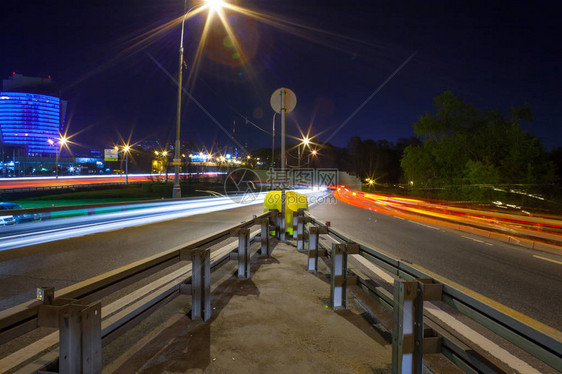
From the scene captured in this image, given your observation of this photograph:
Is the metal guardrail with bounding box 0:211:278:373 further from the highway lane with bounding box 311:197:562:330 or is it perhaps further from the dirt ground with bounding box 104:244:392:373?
the highway lane with bounding box 311:197:562:330

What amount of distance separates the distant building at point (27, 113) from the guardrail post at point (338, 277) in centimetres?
20686

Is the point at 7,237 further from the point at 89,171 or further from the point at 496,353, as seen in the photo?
the point at 89,171

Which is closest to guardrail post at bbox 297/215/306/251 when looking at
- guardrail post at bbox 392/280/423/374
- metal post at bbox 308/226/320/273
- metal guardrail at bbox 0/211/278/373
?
metal post at bbox 308/226/320/273

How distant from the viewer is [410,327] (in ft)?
8.27

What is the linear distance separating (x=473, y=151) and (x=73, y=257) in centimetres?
3443

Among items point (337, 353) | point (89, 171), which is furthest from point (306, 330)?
point (89, 171)

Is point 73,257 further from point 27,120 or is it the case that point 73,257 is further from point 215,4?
point 27,120

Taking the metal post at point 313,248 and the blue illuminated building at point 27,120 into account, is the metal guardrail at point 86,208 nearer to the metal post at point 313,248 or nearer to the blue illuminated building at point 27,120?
the metal post at point 313,248

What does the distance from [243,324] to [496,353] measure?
2.91m

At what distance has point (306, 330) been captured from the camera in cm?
371

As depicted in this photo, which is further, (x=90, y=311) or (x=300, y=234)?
(x=300, y=234)

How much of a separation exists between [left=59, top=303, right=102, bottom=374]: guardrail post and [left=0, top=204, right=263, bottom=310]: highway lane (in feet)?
12.8

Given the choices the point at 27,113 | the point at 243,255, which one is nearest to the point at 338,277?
the point at 243,255

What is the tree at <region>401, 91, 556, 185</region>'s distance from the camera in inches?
965
